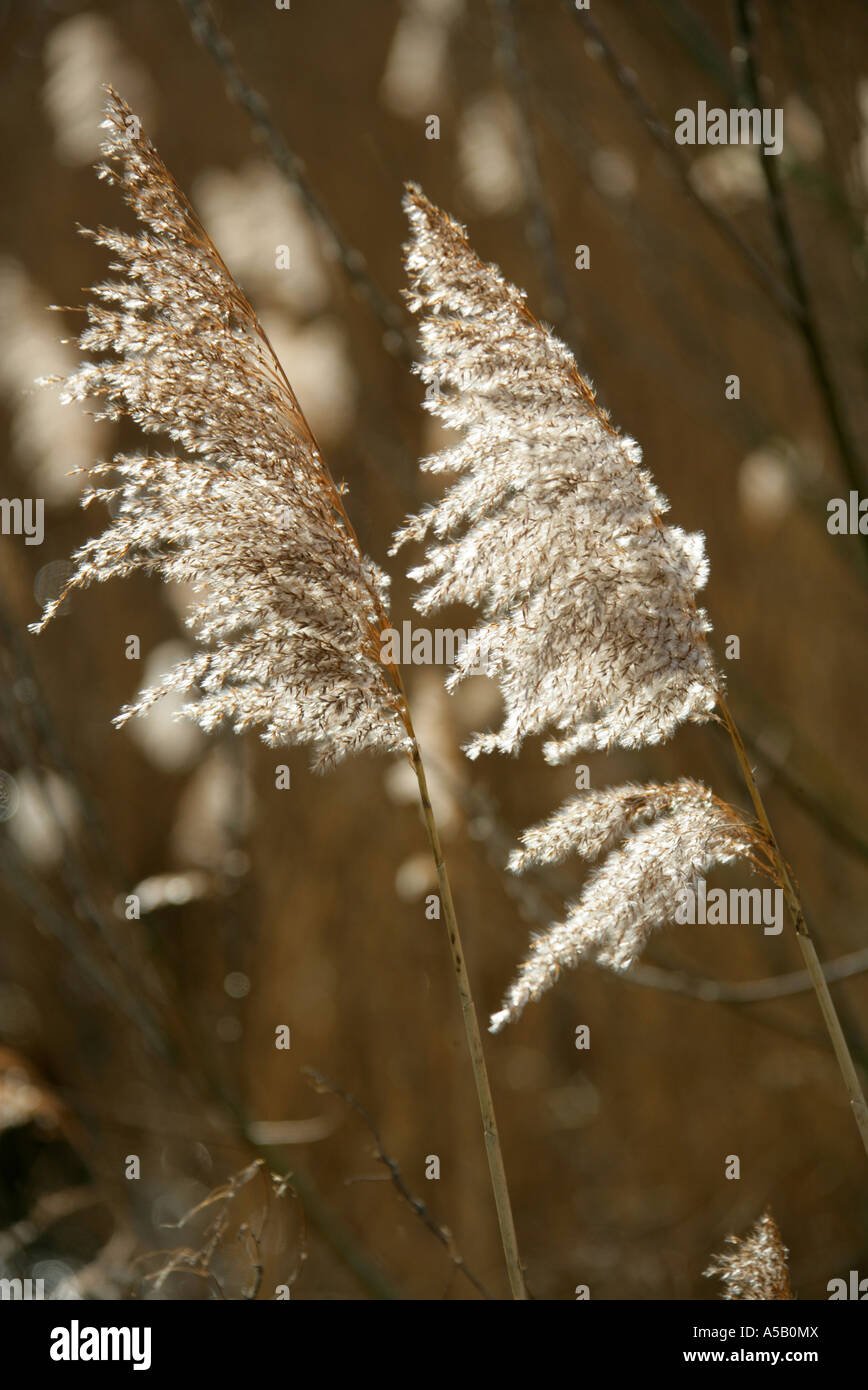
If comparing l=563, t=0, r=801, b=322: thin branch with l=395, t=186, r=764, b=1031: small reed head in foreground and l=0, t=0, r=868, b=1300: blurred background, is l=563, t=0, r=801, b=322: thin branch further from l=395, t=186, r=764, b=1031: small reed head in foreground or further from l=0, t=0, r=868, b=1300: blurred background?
l=0, t=0, r=868, b=1300: blurred background

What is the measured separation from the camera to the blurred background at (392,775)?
9.64ft

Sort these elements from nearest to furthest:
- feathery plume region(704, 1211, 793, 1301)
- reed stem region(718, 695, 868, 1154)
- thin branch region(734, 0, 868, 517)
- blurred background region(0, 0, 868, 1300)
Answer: reed stem region(718, 695, 868, 1154) < feathery plume region(704, 1211, 793, 1301) < thin branch region(734, 0, 868, 517) < blurred background region(0, 0, 868, 1300)

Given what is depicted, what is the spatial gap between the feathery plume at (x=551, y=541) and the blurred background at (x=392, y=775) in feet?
5.79

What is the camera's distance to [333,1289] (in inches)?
128

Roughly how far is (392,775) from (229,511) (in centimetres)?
177

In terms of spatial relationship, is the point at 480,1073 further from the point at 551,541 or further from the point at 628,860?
the point at 551,541

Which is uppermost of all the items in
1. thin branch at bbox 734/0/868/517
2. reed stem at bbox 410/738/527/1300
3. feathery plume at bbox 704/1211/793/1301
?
thin branch at bbox 734/0/868/517

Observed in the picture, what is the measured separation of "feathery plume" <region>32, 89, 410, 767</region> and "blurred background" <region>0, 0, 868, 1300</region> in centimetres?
175

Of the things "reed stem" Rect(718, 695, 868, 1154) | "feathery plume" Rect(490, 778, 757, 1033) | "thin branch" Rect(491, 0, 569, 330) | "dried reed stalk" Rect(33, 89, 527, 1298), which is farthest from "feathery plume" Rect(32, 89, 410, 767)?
"thin branch" Rect(491, 0, 569, 330)

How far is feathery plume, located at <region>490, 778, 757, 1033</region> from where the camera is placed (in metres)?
0.84

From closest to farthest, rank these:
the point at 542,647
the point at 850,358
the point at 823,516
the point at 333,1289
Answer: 1. the point at 542,647
2. the point at 823,516
3. the point at 850,358
4. the point at 333,1289

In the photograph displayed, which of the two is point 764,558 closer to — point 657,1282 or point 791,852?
point 791,852
